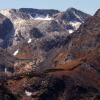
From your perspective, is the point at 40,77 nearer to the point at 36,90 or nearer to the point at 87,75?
the point at 36,90

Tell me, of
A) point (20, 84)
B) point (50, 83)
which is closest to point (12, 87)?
point (20, 84)

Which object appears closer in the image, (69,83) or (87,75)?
(69,83)

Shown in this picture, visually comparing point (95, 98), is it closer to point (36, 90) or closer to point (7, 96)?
point (36, 90)

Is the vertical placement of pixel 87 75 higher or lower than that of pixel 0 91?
lower

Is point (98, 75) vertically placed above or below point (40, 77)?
below

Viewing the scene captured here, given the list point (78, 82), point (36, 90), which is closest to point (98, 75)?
point (78, 82)

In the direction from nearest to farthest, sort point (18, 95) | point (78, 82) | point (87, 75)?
point (18, 95), point (78, 82), point (87, 75)

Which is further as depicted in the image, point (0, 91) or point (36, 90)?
point (36, 90)

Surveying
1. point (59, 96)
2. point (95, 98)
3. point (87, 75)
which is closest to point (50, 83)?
point (59, 96)

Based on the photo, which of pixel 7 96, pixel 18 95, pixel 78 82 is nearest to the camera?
pixel 7 96
